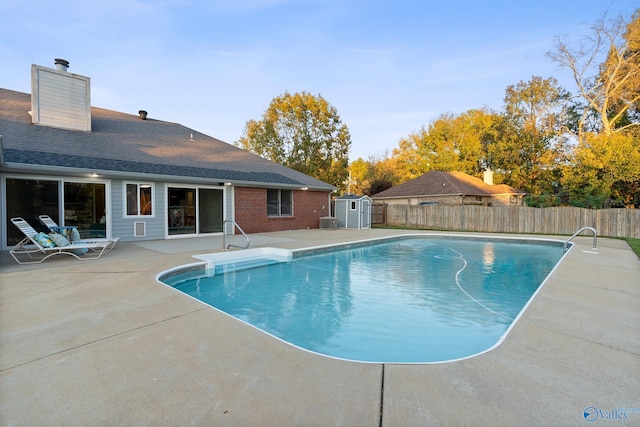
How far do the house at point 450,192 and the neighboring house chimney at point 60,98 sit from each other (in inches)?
797

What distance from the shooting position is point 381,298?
19.0ft

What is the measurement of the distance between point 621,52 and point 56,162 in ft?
95.4

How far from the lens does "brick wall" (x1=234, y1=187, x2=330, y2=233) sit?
1357 centimetres

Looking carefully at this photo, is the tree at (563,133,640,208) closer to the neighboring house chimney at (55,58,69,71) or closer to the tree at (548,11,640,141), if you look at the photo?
the tree at (548,11,640,141)

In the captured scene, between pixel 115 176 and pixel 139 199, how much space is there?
109 centimetres

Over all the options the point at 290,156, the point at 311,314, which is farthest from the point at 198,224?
the point at 290,156

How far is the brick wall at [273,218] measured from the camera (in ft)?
44.5

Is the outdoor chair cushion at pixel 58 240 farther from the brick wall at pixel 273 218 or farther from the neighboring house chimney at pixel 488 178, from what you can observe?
the neighboring house chimney at pixel 488 178

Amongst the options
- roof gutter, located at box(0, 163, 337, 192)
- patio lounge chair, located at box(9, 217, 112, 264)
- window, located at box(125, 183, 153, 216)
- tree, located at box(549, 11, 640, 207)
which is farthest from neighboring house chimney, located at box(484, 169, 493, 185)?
patio lounge chair, located at box(9, 217, 112, 264)

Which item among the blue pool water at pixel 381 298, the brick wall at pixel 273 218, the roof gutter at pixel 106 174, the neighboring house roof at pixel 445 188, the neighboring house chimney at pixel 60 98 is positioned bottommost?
the blue pool water at pixel 381 298

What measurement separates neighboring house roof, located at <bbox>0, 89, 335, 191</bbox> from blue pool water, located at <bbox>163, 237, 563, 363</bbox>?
4.99 metres

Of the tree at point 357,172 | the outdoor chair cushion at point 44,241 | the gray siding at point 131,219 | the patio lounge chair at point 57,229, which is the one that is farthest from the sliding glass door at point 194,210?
the tree at point 357,172

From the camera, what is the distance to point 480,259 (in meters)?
9.65

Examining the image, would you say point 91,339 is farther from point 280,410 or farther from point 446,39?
point 446,39
